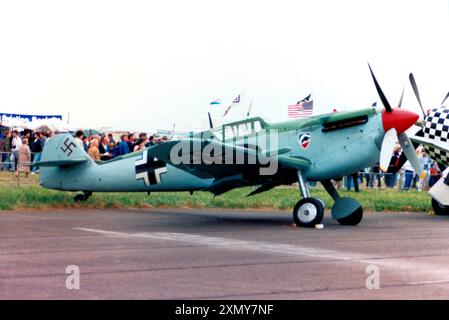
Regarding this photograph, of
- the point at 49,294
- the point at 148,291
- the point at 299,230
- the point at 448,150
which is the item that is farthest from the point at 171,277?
the point at 448,150

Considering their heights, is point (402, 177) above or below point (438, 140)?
below

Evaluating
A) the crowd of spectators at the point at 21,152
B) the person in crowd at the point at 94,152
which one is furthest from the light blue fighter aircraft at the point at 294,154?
the crowd of spectators at the point at 21,152

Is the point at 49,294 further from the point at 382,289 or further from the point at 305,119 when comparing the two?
the point at 305,119

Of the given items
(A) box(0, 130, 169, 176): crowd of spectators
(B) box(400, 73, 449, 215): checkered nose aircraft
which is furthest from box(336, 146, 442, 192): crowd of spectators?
(B) box(400, 73, 449, 215): checkered nose aircraft

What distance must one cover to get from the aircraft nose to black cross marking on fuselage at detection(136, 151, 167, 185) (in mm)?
4433

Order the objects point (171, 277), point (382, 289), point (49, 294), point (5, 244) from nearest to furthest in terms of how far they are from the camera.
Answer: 1. point (49, 294)
2. point (382, 289)
3. point (171, 277)
4. point (5, 244)

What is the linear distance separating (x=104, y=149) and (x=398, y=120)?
13.2 m

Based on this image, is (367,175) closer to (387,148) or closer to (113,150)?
(113,150)

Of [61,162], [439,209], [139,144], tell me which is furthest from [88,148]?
[439,209]

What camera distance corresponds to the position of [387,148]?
14805mm

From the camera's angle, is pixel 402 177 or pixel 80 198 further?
pixel 402 177

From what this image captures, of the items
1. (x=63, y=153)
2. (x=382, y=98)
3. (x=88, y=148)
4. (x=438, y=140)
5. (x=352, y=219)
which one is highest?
(x=382, y=98)
